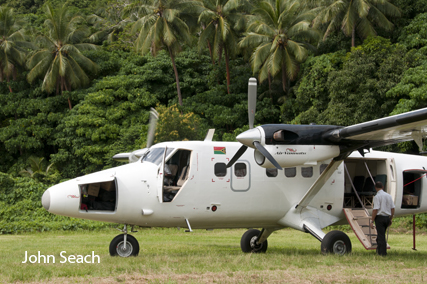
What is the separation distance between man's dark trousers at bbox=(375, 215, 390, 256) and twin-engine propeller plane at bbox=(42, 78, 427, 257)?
32 centimetres

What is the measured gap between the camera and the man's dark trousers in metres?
10.4

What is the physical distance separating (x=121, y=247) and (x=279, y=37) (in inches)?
1104

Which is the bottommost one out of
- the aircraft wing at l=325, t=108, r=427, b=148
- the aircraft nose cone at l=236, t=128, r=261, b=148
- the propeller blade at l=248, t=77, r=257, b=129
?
the aircraft nose cone at l=236, t=128, r=261, b=148

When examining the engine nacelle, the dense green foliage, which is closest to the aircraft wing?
the engine nacelle

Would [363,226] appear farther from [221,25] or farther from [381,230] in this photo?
[221,25]

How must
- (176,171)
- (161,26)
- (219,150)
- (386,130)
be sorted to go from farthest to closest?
(161,26)
(219,150)
(176,171)
(386,130)

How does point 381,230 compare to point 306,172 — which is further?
point 306,172

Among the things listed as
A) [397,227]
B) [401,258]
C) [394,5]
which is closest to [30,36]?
[394,5]

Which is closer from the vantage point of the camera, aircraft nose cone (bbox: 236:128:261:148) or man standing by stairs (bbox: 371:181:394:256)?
aircraft nose cone (bbox: 236:128:261:148)

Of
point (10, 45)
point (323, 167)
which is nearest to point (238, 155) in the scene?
point (323, 167)

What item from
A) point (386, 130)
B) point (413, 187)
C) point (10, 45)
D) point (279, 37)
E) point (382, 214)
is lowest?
point (382, 214)

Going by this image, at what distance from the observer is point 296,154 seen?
32.7 feet

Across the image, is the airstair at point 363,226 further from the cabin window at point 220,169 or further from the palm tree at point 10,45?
the palm tree at point 10,45

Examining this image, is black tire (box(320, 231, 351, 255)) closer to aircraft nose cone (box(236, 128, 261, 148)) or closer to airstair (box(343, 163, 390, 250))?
airstair (box(343, 163, 390, 250))
